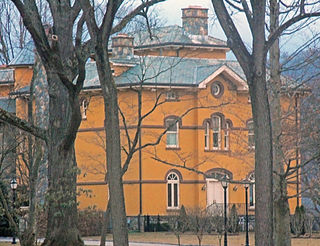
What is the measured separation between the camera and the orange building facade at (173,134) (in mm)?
49156

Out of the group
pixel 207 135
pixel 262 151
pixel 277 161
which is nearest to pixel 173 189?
pixel 207 135

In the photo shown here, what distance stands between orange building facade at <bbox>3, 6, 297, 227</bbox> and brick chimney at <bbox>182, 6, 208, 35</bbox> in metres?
3.94

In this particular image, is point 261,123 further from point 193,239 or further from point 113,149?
point 193,239

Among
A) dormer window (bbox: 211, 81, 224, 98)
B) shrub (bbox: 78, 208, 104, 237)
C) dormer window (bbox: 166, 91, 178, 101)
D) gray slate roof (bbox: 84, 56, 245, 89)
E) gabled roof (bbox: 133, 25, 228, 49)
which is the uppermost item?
gabled roof (bbox: 133, 25, 228, 49)

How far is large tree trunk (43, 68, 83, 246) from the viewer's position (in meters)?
18.7

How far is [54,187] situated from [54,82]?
2.90 meters

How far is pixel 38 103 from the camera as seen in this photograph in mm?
34125

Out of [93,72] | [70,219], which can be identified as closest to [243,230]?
[93,72]

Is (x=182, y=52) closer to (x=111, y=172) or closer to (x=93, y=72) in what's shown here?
(x=93, y=72)

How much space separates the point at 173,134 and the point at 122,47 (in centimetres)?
621

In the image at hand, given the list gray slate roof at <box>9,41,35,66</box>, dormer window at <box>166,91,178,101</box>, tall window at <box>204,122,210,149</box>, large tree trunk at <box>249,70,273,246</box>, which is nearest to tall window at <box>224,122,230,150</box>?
tall window at <box>204,122,210,149</box>

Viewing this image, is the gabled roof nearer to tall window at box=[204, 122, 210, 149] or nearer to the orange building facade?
the orange building facade

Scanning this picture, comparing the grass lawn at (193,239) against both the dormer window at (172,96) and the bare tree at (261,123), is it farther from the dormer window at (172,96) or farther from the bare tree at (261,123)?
the bare tree at (261,123)

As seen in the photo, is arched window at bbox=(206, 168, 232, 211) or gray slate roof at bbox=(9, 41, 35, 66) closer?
arched window at bbox=(206, 168, 232, 211)
